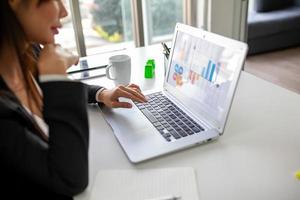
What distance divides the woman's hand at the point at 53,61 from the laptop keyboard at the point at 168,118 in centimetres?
31

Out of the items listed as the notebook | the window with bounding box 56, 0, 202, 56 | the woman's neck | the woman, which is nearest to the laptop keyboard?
the notebook

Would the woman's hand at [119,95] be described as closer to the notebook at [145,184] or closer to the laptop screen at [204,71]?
the laptop screen at [204,71]

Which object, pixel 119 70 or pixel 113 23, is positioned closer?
pixel 119 70

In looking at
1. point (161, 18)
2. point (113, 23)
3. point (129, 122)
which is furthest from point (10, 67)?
point (161, 18)

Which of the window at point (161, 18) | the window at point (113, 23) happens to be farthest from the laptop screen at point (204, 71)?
the window at point (161, 18)

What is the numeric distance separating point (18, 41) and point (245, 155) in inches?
22.3

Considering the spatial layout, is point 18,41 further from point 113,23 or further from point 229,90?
point 113,23

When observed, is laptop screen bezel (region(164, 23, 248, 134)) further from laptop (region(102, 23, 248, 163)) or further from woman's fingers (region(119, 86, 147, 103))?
woman's fingers (region(119, 86, 147, 103))

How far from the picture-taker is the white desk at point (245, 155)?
0.64 metres

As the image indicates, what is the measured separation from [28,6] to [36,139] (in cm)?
26

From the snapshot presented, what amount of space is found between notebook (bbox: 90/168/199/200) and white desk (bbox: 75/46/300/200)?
0.06 ft

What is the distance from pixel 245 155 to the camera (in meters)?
0.74

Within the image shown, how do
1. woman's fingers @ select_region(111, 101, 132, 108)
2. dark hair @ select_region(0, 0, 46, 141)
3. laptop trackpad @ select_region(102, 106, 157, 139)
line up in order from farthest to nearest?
woman's fingers @ select_region(111, 101, 132, 108) < laptop trackpad @ select_region(102, 106, 157, 139) < dark hair @ select_region(0, 0, 46, 141)

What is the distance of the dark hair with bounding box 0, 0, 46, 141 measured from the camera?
1.83 feet
